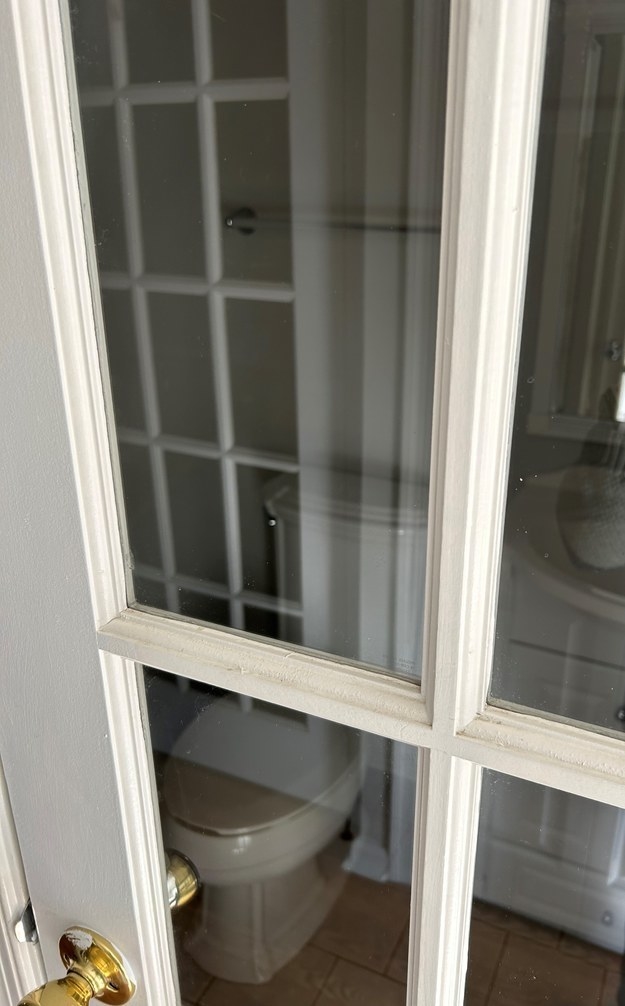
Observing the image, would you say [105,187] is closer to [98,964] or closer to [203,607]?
[203,607]

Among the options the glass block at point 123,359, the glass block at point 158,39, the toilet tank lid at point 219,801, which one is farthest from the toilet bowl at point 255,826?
the glass block at point 158,39

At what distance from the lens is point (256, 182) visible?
59 centimetres

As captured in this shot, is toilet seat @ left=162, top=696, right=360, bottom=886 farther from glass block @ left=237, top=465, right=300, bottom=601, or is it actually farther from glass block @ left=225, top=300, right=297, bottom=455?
glass block @ left=225, top=300, right=297, bottom=455

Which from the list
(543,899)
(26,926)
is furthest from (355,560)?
(26,926)

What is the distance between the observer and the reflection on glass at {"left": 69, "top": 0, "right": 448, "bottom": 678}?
1.58 ft

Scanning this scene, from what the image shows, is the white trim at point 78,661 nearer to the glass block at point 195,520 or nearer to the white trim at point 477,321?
the glass block at point 195,520

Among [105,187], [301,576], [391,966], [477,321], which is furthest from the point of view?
[301,576]

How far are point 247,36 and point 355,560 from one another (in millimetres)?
441

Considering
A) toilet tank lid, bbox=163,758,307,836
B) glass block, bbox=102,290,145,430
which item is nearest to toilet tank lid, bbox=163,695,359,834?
toilet tank lid, bbox=163,758,307,836

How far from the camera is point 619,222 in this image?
0.52 meters

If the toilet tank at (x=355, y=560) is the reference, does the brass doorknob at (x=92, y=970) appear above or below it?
below

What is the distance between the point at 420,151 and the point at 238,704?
1.22 feet

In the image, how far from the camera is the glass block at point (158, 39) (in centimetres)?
48

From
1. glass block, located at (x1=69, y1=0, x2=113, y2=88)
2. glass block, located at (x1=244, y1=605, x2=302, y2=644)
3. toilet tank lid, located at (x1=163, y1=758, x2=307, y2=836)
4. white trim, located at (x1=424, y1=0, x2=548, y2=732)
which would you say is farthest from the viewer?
toilet tank lid, located at (x1=163, y1=758, x2=307, y2=836)
